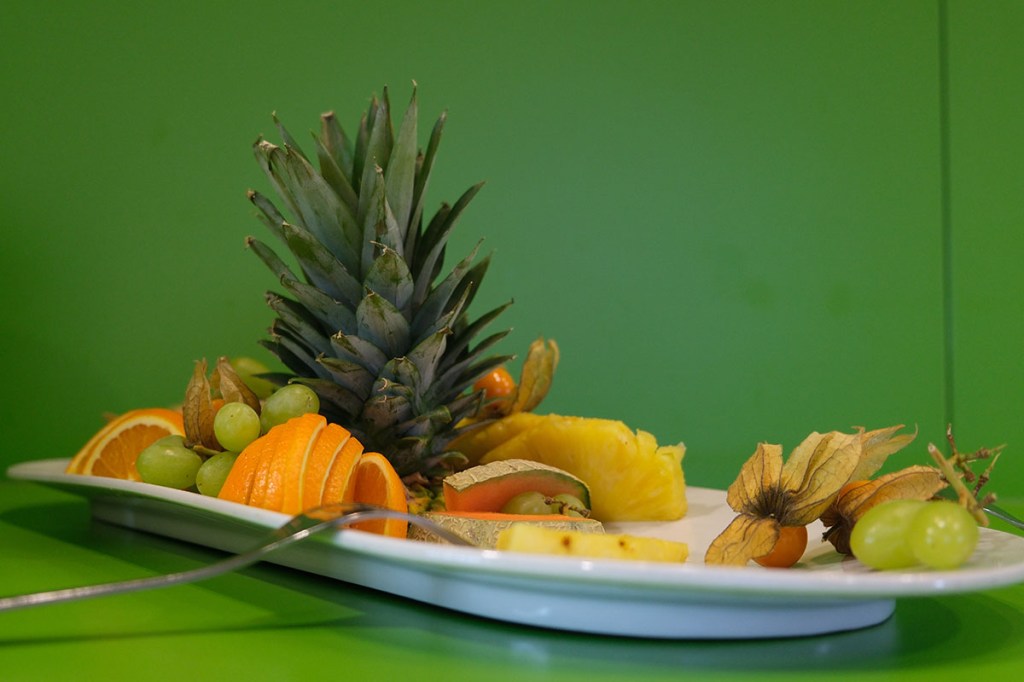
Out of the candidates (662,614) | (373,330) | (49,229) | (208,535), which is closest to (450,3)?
(49,229)

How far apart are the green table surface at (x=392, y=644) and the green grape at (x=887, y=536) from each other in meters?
0.06

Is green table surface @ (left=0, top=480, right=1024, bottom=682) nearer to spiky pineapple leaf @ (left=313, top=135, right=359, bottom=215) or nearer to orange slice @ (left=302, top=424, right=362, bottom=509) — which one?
orange slice @ (left=302, top=424, right=362, bottom=509)

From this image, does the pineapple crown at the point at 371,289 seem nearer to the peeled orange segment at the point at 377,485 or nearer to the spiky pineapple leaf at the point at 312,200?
the spiky pineapple leaf at the point at 312,200

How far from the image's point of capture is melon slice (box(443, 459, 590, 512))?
114 cm

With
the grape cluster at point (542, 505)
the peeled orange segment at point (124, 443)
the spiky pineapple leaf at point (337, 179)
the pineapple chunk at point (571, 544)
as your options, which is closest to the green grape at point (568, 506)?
the grape cluster at point (542, 505)

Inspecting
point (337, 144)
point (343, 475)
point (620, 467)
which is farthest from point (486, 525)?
point (337, 144)

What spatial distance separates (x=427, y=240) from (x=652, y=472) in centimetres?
42

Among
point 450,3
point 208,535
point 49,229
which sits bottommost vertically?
point 208,535

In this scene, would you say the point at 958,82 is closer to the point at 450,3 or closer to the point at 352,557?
the point at 450,3

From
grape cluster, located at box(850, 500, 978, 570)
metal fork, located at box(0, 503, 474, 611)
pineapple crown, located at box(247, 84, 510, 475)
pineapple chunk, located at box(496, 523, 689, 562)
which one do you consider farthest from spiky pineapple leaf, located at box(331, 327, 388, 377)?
grape cluster, located at box(850, 500, 978, 570)

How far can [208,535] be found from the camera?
1.20 m

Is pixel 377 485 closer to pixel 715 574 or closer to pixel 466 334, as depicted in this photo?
pixel 466 334

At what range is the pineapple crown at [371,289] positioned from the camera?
1248mm

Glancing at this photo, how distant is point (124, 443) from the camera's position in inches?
57.3
